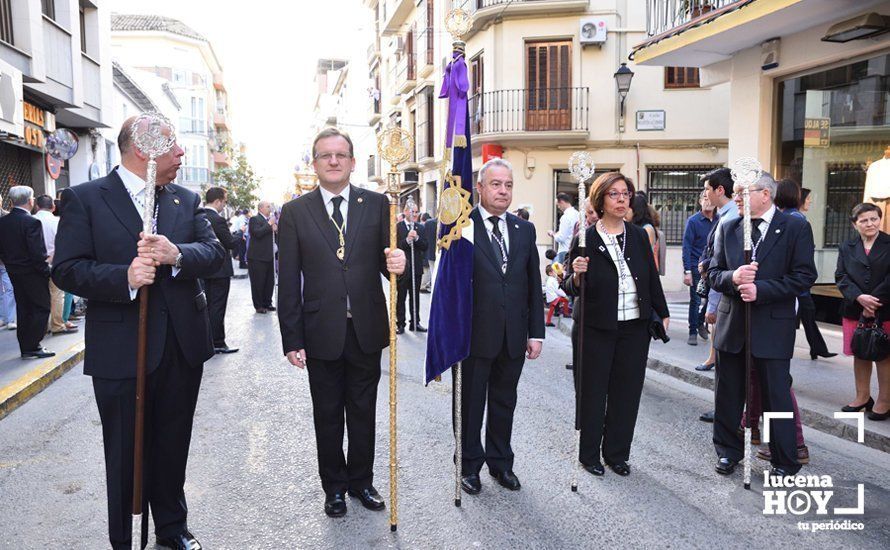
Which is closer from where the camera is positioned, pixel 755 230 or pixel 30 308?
pixel 755 230

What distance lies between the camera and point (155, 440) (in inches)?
136

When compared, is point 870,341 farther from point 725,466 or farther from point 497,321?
point 497,321

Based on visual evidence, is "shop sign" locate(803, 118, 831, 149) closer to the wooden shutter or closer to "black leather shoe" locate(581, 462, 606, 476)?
"black leather shoe" locate(581, 462, 606, 476)

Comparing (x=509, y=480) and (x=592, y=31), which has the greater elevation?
(x=592, y=31)

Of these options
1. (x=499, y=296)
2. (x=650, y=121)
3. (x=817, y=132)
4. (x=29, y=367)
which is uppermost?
(x=650, y=121)

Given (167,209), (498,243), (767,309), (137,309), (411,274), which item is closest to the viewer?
(137,309)

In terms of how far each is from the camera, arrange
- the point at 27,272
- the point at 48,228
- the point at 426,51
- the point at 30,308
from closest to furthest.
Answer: the point at 30,308
the point at 27,272
the point at 48,228
the point at 426,51

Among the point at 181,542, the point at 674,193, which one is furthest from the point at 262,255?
the point at 674,193

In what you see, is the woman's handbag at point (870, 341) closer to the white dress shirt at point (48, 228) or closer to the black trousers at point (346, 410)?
the black trousers at point (346, 410)

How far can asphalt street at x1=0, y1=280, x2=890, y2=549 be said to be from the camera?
365 centimetres

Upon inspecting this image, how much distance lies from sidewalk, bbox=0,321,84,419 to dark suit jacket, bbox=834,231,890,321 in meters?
7.43

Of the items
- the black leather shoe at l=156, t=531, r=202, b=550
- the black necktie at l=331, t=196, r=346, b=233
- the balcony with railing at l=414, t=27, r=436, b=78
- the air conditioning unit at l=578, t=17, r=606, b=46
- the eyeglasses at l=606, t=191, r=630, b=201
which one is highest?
the balcony with railing at l=414, t=27, r=436, b=78

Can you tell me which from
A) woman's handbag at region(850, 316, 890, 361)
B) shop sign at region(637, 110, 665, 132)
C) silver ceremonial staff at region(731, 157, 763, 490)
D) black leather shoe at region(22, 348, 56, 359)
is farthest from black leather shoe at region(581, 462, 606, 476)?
shop sign at region(637, 110, 665, 132)

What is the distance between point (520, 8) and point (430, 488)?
17.0 metres
